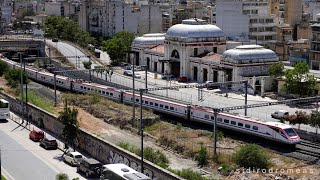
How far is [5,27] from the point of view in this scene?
134625 millimetres

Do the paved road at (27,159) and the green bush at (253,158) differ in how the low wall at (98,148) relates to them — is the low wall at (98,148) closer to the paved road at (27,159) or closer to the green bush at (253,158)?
the paved road at (27,159)

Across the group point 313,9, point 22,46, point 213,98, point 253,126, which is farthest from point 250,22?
point 253,126

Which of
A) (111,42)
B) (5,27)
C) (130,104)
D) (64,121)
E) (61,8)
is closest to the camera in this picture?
(64,121)

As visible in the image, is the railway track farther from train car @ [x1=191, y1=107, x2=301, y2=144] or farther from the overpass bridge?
the overpass bridge

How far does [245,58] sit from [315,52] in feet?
35.7

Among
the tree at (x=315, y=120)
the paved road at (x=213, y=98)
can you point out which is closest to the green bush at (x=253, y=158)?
the tree at (x=315, y=120)

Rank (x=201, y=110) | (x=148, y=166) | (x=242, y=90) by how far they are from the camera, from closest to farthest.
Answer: (x=148, y=166) → (x=201, y=110) → (x=242, y=90)

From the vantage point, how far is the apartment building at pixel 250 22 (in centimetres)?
8444

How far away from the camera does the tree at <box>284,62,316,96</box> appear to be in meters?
56.7

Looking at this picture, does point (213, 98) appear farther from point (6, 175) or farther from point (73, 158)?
point (6, 175)

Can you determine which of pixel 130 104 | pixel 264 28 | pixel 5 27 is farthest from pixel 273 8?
pixel 5 27

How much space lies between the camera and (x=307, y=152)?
3716cm

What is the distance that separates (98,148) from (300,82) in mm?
28363

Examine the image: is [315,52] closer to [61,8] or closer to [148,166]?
[148,166]
